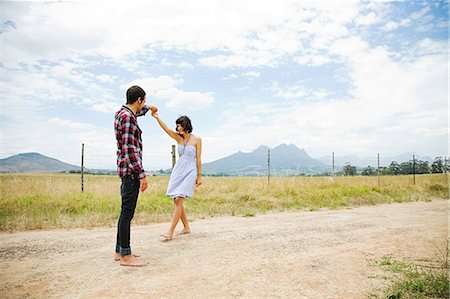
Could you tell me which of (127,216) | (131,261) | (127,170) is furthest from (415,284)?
(127,170)

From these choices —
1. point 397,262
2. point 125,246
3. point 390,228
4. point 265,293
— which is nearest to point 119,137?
point 125,246

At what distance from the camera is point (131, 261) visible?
154 inches

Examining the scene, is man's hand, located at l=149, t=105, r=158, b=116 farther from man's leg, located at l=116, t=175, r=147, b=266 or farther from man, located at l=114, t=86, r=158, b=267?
man's leg, located at l=116, t=175, r=147, b=266

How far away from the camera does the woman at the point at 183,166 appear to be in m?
5.25

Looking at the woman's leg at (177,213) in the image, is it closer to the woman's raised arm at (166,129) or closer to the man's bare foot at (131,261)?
the woman's raised arm at (166,129)

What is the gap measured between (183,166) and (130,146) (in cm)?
154

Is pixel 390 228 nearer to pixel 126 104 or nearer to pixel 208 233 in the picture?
pixel 208 233

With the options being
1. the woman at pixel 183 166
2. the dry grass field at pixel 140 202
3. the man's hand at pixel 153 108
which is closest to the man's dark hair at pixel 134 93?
the man's hand at pixel 153 108

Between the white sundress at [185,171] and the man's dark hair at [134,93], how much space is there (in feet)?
4.74

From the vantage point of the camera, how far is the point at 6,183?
37.5ft

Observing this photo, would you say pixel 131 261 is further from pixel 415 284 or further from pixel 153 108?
pixel 415 284

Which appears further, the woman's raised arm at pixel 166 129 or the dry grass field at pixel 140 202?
the dry grass field at pixel 140 202

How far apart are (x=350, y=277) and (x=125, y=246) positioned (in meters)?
2.64

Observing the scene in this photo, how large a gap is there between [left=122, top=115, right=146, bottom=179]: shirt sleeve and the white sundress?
1.38 m
